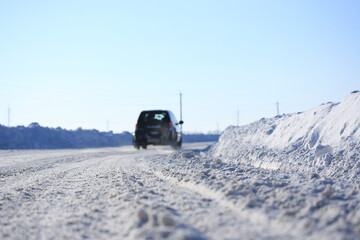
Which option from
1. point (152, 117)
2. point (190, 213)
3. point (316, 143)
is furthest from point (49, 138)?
point (190, 213)

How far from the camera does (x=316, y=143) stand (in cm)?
1327

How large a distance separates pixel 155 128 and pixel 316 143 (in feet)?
26.4

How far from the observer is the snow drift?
9789 millimetres

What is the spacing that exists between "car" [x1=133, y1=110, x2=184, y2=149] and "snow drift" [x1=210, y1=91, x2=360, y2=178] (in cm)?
385

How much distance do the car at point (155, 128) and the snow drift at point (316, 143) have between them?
12.6 feet

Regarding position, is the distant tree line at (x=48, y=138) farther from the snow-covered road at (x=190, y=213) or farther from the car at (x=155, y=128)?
the snow-covered road at (x=190, y=213)

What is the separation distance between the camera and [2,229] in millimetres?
3967

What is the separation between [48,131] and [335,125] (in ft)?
126

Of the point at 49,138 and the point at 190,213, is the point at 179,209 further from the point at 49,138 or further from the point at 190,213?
the point at 49,138

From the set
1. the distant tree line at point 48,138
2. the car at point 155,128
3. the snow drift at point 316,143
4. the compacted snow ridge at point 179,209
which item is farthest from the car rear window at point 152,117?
the distant tree line at point 48,138

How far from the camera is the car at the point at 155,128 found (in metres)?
18.5

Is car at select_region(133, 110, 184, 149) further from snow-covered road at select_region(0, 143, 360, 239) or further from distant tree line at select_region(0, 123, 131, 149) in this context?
distant tree line at select_region(0, 123, 131, 149)

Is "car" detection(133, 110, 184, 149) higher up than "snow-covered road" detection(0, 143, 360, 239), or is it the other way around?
"car" detection(133, 110, 184, 149)

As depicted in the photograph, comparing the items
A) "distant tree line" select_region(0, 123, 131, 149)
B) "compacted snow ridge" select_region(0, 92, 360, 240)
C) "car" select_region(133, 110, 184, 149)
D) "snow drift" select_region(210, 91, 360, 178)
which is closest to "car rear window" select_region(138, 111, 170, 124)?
"car" select_region(133, 110, 184, 149)
